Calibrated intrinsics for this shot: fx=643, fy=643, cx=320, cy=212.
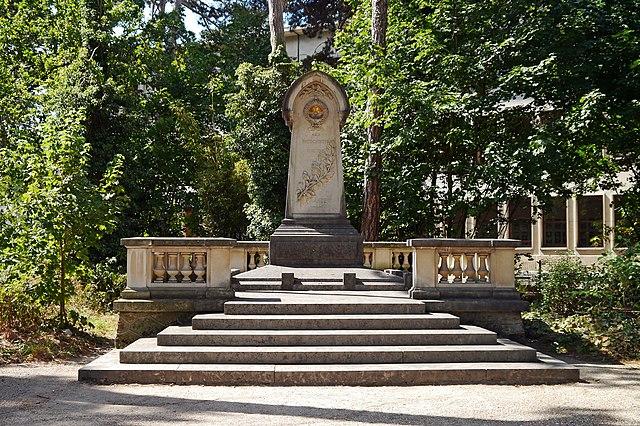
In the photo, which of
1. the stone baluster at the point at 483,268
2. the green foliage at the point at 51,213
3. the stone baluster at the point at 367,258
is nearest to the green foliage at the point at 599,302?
the stone baluster at the point at 483,268

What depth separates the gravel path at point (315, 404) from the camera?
5895 mm

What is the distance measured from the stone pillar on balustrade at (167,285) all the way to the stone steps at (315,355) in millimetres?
1393

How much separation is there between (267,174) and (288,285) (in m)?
11.3

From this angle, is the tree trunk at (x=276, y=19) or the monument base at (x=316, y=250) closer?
the monument base at (x=316, y=250)

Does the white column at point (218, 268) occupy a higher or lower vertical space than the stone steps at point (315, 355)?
higher

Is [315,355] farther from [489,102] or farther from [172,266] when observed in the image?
[489,102]

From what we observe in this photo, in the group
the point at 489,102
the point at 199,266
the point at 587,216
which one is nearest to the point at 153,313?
the point at 199,266

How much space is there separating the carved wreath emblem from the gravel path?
7.29m

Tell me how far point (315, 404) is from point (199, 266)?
151 inches

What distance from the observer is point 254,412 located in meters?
6.13

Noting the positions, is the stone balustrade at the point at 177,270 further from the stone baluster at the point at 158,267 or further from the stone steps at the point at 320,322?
the stone steps at the point at 320,322

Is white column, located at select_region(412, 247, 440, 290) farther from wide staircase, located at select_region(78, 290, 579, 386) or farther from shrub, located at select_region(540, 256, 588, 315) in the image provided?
shrub, located at select_region(540, 256, 588, 315)

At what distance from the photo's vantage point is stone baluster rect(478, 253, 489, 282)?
390 inches

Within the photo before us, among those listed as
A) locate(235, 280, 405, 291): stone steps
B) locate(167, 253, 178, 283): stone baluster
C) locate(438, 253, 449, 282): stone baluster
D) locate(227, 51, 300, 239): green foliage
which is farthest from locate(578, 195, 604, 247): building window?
locate(167, 253, 178, 283): stone baluster
